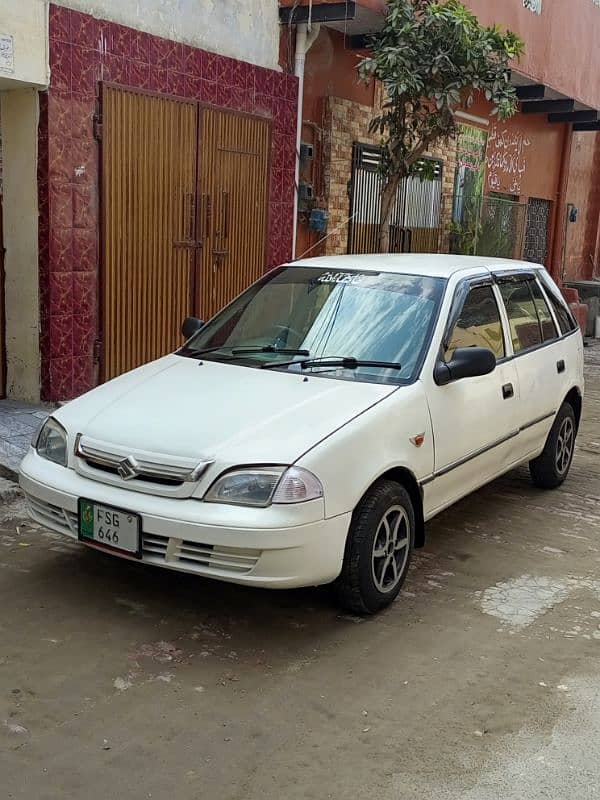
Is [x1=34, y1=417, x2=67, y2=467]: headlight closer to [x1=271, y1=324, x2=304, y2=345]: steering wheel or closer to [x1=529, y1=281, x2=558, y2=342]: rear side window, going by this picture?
[x1=271, y1=324, x2=304, y2=345]: steering wheel

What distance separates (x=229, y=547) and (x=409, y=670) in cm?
94

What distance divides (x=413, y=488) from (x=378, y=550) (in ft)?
1.44

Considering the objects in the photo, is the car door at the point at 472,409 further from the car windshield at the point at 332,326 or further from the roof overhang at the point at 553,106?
the roof overhang at the point at 553,106

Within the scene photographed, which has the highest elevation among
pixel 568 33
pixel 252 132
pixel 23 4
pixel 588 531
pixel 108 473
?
pixel 568 33

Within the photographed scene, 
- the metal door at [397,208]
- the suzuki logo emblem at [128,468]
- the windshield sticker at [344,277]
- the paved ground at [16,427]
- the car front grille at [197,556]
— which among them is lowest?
the paved ground at [16,427]

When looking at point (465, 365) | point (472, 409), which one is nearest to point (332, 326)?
point (465, 365)

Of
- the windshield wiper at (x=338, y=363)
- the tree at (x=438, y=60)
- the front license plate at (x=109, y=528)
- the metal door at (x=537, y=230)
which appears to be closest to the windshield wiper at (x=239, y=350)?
the windshield wiper at (x=338, y=363)

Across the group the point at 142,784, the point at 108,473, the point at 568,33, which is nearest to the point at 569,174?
the point at 568,33

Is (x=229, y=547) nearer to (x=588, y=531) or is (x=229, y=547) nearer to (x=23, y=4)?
(x=588, y=531)

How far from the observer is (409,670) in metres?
3.87

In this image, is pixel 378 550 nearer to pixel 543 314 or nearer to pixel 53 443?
pixel 53 443

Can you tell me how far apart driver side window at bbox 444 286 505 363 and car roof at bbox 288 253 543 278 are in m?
0.19

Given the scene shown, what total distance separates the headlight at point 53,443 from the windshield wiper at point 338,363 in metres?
1.12

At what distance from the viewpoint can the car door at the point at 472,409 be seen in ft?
15.7
